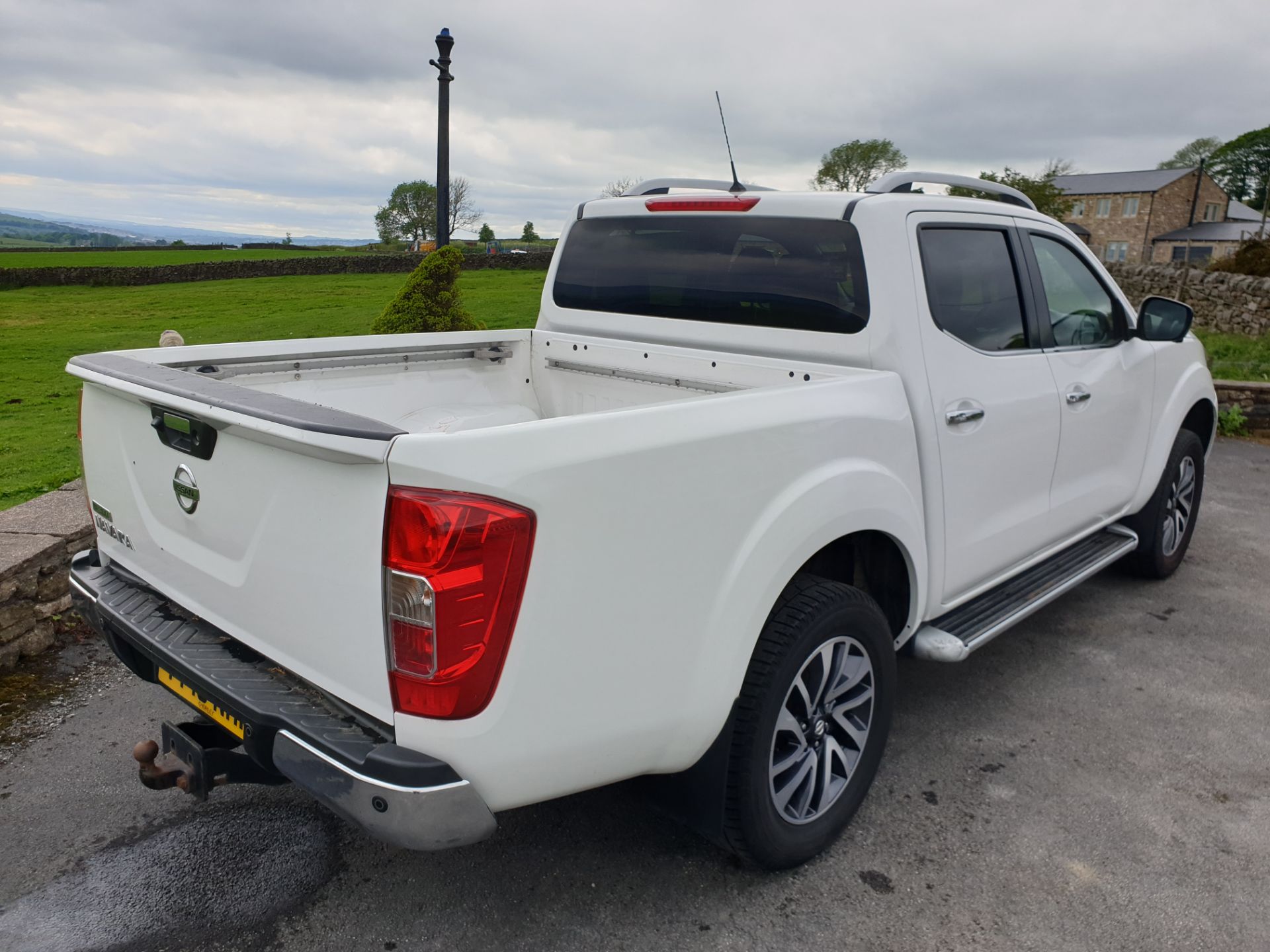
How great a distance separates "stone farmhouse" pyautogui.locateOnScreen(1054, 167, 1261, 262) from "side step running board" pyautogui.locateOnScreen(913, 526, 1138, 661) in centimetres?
6930

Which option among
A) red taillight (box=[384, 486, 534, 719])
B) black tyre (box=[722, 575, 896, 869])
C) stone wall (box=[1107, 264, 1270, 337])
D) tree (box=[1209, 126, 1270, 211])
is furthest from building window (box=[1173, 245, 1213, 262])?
red taillight (box=[384, 486, 534, 719])

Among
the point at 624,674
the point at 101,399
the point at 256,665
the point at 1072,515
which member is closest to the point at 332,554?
the point at 256,665

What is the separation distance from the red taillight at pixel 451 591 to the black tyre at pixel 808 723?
810 millimetres

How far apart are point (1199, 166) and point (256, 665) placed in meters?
78.7

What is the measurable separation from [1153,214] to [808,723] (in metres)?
79.0

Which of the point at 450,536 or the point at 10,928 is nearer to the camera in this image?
the point at 450,536

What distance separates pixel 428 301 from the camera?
875 centimetres

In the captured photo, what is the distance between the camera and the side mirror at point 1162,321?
428 centimetres

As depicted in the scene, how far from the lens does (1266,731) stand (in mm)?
3643

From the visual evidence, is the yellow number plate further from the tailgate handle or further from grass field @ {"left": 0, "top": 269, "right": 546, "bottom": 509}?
grass field @ {"left": 0, "top": 269, "right": 546, "bottom": 509}

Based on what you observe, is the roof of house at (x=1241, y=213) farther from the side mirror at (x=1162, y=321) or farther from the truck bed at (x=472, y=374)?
the truck bed at (x=472, y=374)

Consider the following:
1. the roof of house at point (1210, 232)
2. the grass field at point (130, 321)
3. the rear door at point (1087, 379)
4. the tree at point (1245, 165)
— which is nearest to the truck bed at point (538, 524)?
the rear door at point (1087, 379)

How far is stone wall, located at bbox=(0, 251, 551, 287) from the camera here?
114 ft

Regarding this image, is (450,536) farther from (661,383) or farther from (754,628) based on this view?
(661,383)
